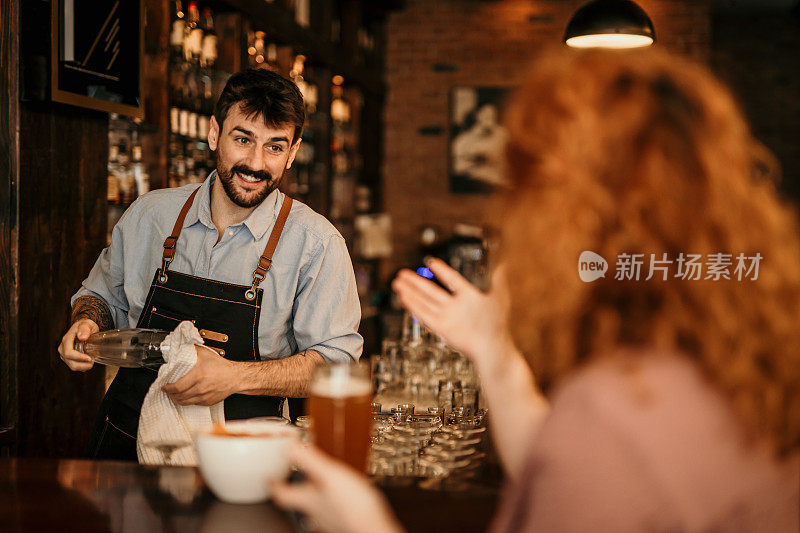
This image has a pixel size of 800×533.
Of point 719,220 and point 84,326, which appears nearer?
point 719,220

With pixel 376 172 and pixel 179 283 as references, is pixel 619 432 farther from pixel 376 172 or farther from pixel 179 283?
pixel 376 172

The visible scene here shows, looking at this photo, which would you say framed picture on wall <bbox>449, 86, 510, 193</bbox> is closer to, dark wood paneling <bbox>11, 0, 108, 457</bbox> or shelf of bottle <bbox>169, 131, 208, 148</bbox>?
shelf of bottle <bbox>169, 131, 208, 148</bbox>

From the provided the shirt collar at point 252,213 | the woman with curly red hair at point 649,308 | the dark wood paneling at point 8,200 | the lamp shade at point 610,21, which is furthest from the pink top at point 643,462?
the lamp shade at point 610,21

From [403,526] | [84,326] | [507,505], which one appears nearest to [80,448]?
[84,326]

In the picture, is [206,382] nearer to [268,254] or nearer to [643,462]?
[268,254]

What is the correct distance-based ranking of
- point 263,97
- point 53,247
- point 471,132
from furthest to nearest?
point 471,132
point 53,247
point 263,97

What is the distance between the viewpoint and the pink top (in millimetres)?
778

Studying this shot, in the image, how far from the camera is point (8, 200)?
2.44 m

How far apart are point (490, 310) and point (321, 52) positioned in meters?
4.39

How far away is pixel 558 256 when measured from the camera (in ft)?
2.89

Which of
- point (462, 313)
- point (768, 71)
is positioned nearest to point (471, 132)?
point (768, 71)
